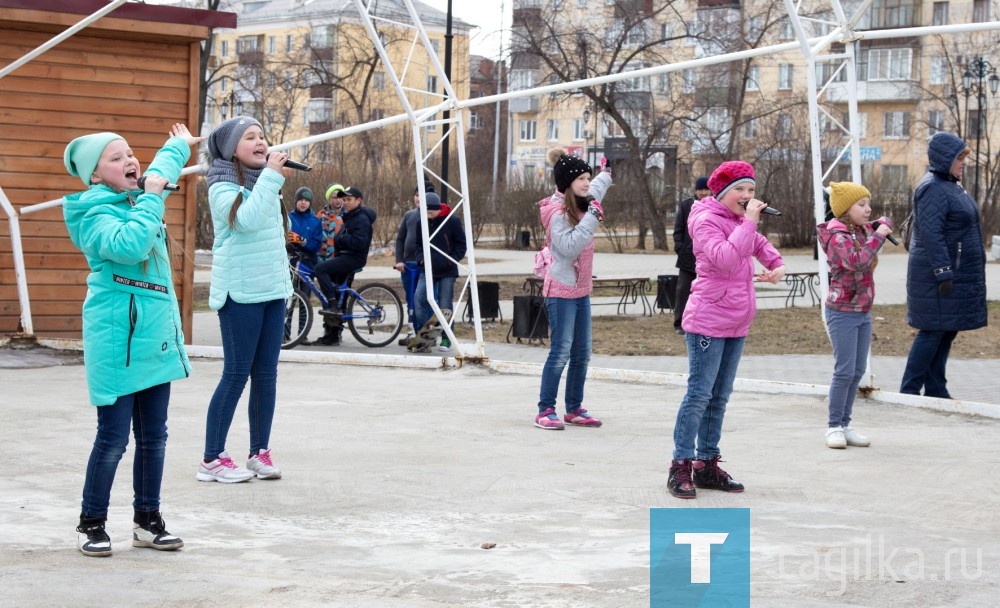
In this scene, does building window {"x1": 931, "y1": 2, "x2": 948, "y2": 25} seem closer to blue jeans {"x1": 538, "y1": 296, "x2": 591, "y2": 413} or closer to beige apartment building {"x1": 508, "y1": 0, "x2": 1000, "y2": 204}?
beige apartment building {"x1": 508, "y1": 0, "x2": 1000, "y2": 204}

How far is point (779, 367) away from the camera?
494 inches

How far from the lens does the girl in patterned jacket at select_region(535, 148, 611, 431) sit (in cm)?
815

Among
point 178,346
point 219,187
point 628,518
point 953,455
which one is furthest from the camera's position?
point 953,455

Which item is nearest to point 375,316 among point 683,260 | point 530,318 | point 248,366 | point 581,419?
point 530,318

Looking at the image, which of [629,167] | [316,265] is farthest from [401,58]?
→ [316,265]

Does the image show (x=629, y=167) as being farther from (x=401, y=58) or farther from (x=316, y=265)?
(x=316, y=265)

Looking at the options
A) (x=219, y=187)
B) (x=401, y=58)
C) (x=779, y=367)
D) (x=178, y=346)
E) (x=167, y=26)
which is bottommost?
(x=779, y=367)

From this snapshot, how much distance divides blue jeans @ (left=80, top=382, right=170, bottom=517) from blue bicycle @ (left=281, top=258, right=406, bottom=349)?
28.6 ft

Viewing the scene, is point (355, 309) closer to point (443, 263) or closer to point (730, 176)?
point (443, 263)

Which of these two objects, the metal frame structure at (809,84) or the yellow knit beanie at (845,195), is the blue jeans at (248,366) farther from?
the metal frame structure at (809,84)

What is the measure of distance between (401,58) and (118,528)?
2130 inches

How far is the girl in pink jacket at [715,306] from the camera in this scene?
640 cm

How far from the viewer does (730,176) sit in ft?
21.1

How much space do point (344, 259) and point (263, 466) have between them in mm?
7772
